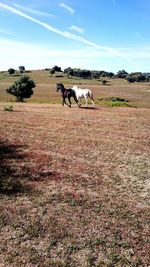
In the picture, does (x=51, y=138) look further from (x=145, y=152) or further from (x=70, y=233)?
(x=70, y=233)

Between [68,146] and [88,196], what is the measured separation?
26.0 feet

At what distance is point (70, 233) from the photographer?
11711 mm

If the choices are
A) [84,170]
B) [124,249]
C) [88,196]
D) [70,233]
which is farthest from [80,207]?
[84,170]

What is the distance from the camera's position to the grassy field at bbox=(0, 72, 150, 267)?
10.7 meters

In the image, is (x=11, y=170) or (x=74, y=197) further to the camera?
(x=11, y=170)

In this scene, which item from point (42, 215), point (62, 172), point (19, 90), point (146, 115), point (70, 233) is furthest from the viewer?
point (19, 90)

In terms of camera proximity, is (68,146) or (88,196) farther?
(68,146)

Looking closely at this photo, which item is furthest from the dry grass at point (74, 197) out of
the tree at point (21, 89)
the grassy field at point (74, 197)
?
the tree at point (21, 89)

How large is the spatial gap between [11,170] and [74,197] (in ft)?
12.9

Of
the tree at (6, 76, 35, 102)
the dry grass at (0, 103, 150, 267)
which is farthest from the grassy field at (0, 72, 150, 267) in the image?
the tree at (6, 76, 35, 102)

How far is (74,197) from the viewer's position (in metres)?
14.4

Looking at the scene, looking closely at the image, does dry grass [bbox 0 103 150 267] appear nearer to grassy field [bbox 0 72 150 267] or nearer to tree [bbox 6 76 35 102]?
grassy field [bbox 0 72 150 267]

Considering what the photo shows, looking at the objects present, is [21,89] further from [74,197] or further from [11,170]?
[74,197]

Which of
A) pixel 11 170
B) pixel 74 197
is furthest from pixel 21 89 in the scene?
pixel 74 197
